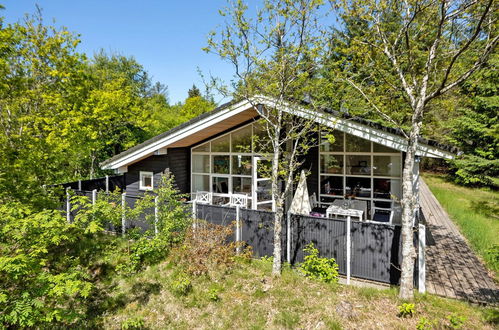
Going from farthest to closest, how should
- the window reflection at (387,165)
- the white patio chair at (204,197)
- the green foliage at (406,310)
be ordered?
the white patio chair at (204,197) < the window reflection at (387,165) < the green foliage at (406,310)

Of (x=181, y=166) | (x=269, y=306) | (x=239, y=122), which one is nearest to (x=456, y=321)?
(x=269, y=306)

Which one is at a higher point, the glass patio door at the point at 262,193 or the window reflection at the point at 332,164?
the window reflection at the point at 332,164

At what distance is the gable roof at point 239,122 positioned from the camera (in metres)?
6.27

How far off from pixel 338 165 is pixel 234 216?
180 inches

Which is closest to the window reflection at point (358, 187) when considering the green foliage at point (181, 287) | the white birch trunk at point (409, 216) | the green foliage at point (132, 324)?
the white birch trunk at point (409, 216)

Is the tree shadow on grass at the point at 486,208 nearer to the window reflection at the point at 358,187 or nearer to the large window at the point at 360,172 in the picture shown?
the large window at the point at 360,172

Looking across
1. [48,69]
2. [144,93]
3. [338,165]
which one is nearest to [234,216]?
[338,165]

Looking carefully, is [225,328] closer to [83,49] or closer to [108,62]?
[83,49]

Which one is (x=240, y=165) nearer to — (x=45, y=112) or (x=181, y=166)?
(x=181, y=166)

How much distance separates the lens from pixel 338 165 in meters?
9.57

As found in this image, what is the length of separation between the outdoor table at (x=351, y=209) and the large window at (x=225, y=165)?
2950 millimetres

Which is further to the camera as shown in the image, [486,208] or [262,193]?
[486,208]

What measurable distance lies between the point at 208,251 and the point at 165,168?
13.7ft

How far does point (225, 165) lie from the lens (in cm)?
1034
